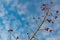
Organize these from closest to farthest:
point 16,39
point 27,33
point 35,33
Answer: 1. point 35,33
2. point 16,39
3. point 27,33

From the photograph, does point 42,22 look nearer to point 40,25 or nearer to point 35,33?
point 40,25

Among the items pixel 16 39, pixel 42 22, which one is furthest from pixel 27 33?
pixel 42 22

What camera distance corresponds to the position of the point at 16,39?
1260 centimetres

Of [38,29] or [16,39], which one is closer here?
[38,29]

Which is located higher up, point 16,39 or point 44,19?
point 44,19

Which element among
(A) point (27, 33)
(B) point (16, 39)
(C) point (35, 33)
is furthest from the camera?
(A) point (27, 33)

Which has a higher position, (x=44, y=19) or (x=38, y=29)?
(x=44, y=19)

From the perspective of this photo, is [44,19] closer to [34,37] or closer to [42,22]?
[42,22]


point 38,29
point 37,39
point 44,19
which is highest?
point 44,19

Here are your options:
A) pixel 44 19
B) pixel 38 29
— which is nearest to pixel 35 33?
pixel 38 29

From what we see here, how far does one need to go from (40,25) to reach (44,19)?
61cm

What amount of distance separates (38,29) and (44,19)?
96 centimetres

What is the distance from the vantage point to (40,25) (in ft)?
38.9

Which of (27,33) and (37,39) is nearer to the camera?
(37,39)
